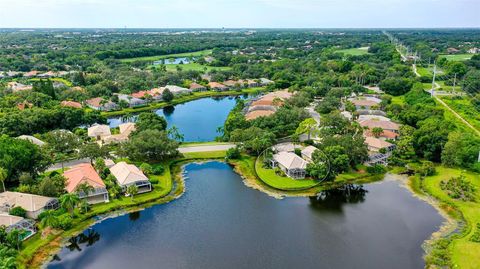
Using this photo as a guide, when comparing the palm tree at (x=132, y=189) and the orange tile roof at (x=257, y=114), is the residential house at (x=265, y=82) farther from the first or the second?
the palm tree at (x=132, y=189)

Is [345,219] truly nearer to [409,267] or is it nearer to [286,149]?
[409,267]

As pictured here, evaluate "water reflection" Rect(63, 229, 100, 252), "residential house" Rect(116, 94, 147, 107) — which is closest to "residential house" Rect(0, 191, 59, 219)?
"water reflection" Rect(63, 229, 100, 252)

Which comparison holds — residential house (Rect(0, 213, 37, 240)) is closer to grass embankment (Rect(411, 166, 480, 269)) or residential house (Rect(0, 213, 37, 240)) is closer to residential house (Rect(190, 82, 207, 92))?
grass embankment (Rect(411, 166, 480, 269))

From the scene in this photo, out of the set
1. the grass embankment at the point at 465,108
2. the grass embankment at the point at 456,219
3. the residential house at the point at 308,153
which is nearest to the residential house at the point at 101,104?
the residential house at the point at 308,153

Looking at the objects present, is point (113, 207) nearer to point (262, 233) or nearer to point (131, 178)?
point (131, 178)

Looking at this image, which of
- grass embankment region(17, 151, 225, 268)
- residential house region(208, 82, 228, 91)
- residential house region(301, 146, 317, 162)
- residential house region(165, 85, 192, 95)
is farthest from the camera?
residential house region(208, 82, 228, 91)

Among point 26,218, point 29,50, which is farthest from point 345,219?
point 29,50

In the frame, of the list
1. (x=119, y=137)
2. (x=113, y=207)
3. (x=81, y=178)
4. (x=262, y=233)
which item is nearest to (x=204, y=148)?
(x=119, y=137)
